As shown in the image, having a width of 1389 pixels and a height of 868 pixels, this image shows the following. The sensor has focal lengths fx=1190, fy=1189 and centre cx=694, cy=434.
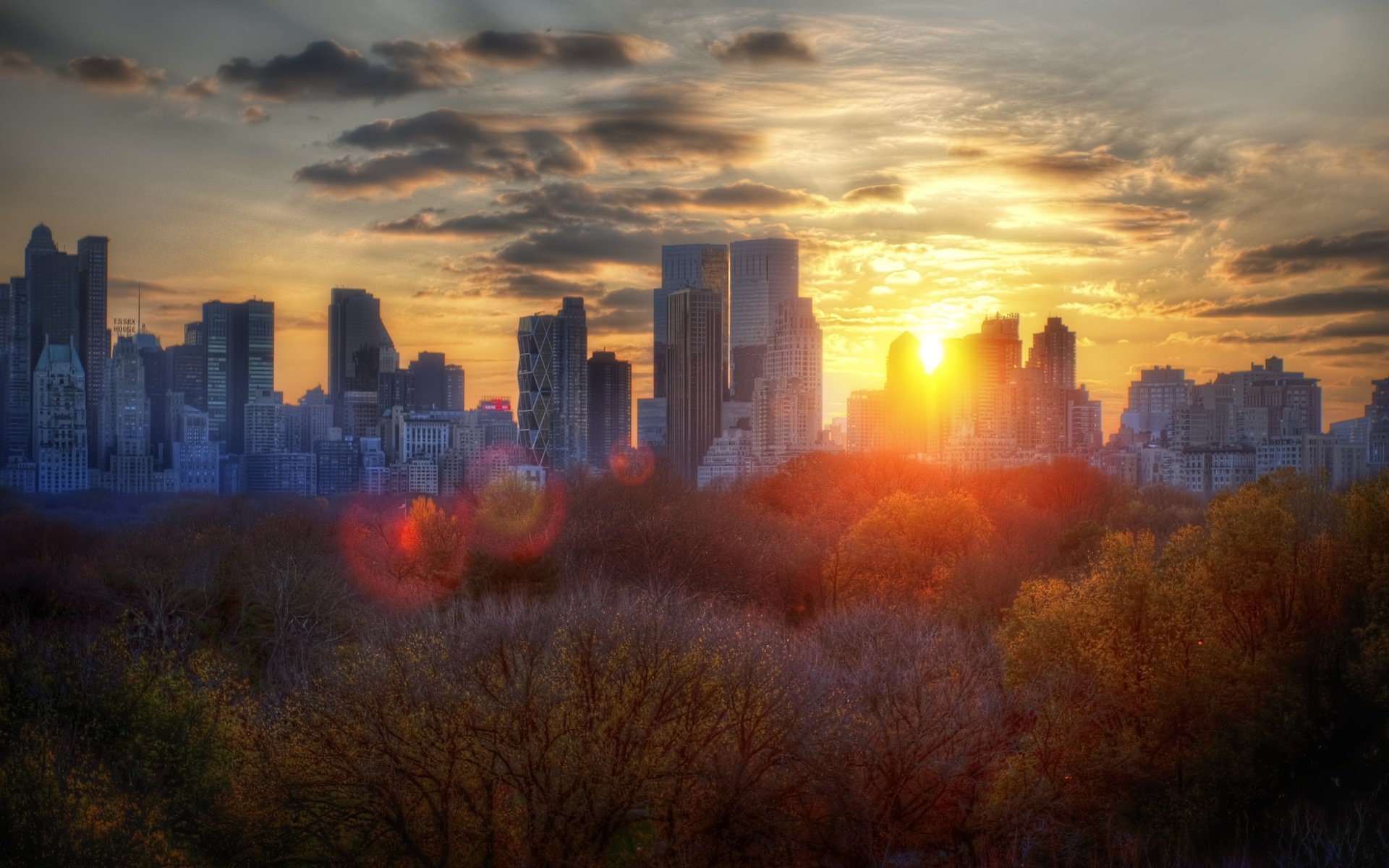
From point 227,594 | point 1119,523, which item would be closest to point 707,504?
point 1119,523

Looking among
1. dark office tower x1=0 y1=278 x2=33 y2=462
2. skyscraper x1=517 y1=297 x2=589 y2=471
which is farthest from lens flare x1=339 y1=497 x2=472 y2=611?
skyscraper x1=517 y1=297 x2=589 y2=471

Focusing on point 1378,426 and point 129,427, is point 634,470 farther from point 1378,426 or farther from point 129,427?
point 129,427

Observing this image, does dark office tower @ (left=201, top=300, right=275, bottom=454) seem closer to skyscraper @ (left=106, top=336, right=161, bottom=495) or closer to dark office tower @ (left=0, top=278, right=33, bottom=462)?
skyscraper @ (left=106, top=336, right=161, bottom=495)

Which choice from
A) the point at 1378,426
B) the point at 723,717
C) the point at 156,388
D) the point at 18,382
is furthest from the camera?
the point at 156,388

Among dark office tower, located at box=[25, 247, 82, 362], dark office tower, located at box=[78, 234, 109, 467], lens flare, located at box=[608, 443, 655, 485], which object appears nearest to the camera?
lens flare, located at box=[608, 443, 655, 485]

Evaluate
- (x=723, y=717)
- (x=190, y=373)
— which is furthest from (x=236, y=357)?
(x=723, y=717)

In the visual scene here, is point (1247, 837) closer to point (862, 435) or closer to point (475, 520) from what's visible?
point (475, 520)

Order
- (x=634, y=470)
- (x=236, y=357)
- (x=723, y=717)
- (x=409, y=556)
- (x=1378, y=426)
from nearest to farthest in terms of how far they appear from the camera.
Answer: (x=723, y=717) → (x=409, y=556) → (x=634, y=470) → (x=1378, y=426) → (x=236, y=357)
